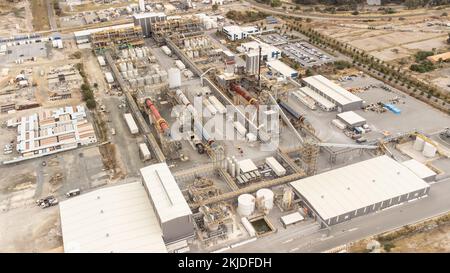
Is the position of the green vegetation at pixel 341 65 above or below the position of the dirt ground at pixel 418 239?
above

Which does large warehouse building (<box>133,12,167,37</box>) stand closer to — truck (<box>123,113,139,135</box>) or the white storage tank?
the white storage tank

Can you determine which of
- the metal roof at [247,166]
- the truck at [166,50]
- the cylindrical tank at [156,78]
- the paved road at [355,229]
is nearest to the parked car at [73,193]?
the metal roof at [247,166]

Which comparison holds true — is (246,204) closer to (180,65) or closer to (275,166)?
(275,166)

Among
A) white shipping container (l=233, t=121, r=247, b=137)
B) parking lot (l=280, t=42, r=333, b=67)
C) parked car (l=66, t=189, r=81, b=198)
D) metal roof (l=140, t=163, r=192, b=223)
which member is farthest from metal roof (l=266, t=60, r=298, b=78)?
parked car (l=66, t=189, r=81, b=198)

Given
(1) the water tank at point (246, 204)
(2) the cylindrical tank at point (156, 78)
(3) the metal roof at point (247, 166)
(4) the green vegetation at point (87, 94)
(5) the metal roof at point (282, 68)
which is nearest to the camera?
(1) the water tank at point (246, 204)

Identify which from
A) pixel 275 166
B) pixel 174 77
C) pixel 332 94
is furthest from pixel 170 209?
pixel 332 94

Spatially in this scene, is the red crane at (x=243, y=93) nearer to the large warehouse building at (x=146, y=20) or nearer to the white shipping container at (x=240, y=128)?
the white shipping container at (x=240, y=128)

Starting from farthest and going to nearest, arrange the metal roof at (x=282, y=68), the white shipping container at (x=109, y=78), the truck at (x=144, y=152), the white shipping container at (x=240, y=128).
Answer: the metal roof at (x=282, y=68) < the white shipping container at (x=109, y=78) < the white shipping container at (x=240, y=128) < the truck at (x=144, y=152)
